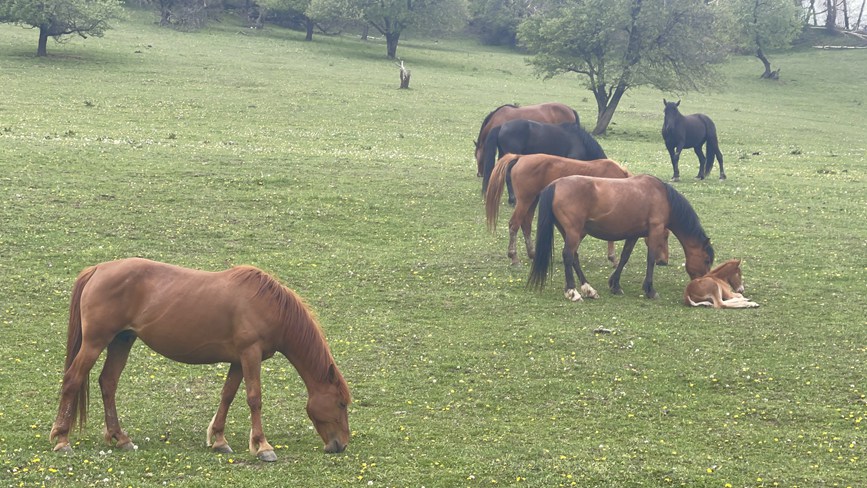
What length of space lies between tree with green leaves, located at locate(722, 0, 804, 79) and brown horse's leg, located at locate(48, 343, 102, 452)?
191 feet

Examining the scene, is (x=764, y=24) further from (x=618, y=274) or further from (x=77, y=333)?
(x=77, y=333)

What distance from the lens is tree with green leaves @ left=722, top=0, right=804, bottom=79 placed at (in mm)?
60375

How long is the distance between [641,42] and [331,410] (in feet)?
101

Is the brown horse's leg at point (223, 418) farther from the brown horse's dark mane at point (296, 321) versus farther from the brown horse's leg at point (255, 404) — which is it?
the brown horse's dark mane at point (296, 321)

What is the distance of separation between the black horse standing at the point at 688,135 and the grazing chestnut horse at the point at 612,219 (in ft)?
33.6

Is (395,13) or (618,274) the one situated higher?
(395,13)

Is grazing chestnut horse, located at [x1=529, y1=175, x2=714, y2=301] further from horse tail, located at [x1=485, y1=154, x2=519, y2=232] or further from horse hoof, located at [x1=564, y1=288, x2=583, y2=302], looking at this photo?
horse tail, located at [x1=485, y1=154, x2=519, y2=232]

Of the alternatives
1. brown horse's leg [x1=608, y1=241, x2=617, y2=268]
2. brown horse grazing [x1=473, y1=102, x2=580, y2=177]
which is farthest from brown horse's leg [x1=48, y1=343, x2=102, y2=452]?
brown horse grazing [x1=473, y1=102, x2=580, y2=177]

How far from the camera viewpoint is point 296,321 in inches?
334

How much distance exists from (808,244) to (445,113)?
65.1ft

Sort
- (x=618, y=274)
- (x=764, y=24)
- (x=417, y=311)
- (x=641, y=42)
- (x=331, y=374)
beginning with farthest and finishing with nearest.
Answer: (x=764, y=24) < (x=641, y=42) < (x=618, y=274) < (x=417, y=311) < (x=331, y=374)

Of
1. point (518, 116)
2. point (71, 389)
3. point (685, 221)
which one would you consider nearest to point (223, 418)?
point (71, 389)

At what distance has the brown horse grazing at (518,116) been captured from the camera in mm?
23172

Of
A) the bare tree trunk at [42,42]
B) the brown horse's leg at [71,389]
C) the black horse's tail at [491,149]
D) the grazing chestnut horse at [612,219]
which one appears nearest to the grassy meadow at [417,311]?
the brown horse's leg at [71,389]
